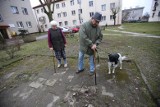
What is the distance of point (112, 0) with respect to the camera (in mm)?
24906

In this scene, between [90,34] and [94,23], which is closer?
[94,23]

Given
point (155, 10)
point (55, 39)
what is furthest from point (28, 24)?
point (155, 10)

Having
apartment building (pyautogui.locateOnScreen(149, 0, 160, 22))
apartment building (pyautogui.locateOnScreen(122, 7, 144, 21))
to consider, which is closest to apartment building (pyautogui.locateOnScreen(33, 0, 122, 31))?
apartment building (pyautogui.locateOnScreen(149, 0, 160, 22))

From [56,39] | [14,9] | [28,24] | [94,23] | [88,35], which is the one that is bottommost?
[56,39]

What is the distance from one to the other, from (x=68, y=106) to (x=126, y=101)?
4.52ft

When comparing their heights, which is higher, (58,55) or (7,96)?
(58,55)

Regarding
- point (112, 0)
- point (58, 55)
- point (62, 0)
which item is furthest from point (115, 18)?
point (58, 55)

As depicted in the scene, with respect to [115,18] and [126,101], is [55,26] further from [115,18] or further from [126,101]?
[115,18]

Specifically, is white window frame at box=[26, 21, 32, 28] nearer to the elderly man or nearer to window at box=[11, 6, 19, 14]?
window at box=[11, 6, 19, 14]

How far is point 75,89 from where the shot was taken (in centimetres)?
275

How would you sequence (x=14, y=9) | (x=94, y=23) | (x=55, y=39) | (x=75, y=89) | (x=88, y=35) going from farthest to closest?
(x=14, y=9), (x=55, y=39), (x=88, y=35), (x=75, y=89), (x=94, y=23)

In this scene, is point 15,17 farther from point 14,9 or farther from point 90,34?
point 90,34

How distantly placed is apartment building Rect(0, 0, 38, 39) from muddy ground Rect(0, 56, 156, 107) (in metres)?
18.4

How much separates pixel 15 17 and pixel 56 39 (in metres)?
20.9
